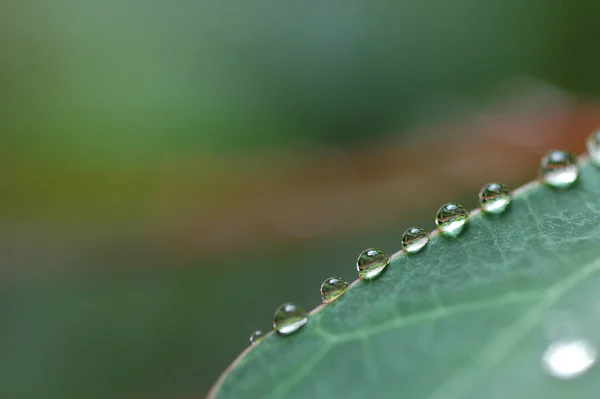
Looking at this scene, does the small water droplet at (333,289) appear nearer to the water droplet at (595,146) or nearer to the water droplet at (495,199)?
the water droplet at (495,199)

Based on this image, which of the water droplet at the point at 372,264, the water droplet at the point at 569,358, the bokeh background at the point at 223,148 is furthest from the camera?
the bokeh background at the point at 223,148

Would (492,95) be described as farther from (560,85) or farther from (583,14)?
(583,14)

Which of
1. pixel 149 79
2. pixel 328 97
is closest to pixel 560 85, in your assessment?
pixel 328 97

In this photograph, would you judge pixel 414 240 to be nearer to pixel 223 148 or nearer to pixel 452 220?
pixel 452 220

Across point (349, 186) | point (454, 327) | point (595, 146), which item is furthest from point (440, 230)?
point (349, 186)

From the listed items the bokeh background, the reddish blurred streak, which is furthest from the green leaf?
the reddish blurred streak

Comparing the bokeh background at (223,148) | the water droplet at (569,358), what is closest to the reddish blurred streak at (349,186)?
the bokeh background at (223,148)

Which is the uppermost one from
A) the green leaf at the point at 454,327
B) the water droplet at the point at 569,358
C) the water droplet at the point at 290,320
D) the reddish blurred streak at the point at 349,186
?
the reddish blurred streak at the point at 349,186
